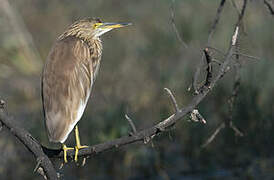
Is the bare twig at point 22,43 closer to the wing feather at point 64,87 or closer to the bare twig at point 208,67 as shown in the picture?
the wing feather at point 64,87

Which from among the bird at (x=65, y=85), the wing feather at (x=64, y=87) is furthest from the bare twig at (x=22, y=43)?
the wing feather at (x=64, y=87)

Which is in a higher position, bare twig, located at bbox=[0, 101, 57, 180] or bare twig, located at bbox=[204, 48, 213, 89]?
bare twig, located at bbox=[204, 48, 213, 89]

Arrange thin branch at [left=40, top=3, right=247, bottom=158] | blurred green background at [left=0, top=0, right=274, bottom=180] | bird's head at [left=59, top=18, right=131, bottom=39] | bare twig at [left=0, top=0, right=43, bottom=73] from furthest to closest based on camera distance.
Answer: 1. bare twig at [left=0, top=0, right=43, bottom=73]
2. blurred green background at [left=0, top=0, right=274, bottom=180]
3. bird's head at [left=59, top=18, right=131, bottom=39]
4. thin branch at [left=40, top=3, right=247, bottom=158]

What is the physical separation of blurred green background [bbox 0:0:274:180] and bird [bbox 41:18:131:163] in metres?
0.79

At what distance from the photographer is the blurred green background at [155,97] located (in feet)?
19.1

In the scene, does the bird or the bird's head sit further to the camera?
the bird's head

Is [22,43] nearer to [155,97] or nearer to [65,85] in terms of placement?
[155,97]

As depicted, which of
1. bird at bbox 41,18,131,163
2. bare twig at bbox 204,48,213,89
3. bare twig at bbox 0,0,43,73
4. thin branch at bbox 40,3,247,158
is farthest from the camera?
bare twig at bbox 0,0,43,73

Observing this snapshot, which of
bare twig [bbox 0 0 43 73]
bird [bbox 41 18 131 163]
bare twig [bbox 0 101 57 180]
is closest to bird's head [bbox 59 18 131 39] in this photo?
bird [bbox 41 18 131 163]

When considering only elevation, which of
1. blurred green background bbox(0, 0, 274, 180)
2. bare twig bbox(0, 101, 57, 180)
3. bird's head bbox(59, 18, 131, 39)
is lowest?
blurred green background bbox(0, 0, 274, 180)

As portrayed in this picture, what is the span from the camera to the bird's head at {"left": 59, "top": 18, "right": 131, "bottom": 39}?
14.7 feet

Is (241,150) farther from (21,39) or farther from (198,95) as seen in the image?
(21,39)

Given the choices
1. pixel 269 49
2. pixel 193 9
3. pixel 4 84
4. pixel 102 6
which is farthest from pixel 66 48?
pixel 102 6

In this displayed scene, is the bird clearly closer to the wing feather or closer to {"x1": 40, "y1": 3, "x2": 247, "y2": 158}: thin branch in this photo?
the wing feather
